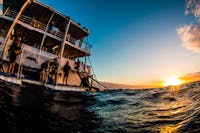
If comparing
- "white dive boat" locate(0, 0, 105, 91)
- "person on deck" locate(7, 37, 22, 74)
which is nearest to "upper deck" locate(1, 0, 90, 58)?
"white dive boat" locate(0, 0, 105, 91)

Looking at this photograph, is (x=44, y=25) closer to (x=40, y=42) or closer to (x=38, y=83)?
(x=40, y=42)

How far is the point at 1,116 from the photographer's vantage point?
3656 mm

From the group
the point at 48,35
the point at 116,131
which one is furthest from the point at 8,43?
the point at 116,131

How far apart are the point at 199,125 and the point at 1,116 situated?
409cm

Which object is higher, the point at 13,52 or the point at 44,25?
the point at 44,25

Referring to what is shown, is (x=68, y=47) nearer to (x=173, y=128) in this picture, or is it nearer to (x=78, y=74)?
(x=78, y=74)

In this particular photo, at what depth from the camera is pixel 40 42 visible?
21.0 meters

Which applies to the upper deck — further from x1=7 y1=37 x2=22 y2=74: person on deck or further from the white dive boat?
x1=7 y1=37 x2=22 y2=74: person on deck

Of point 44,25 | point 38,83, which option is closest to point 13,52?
point 38,83

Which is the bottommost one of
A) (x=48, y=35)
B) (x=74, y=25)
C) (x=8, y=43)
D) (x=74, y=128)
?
(x=74, y=128)

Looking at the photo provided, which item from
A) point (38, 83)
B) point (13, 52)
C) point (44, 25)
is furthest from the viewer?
point (44, 25)

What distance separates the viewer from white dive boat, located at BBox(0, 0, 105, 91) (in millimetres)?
15352

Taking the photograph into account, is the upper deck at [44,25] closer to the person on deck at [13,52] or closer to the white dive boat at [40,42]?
the white dive boat at [40,42]

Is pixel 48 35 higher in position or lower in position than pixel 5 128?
higher
